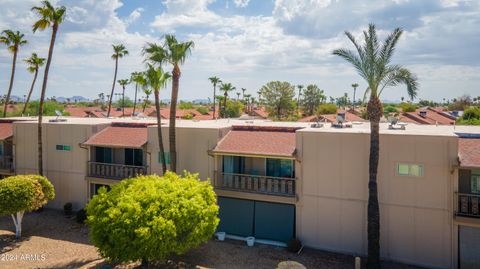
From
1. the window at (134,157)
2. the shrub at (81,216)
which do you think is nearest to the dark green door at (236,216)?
the window at (134,157)

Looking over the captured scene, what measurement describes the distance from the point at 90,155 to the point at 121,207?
1175cm

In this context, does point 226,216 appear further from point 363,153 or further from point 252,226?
point 363,153

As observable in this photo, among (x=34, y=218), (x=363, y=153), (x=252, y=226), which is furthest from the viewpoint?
(x=34, y=218)

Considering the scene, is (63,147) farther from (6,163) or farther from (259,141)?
(259,141)

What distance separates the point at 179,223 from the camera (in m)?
17.4

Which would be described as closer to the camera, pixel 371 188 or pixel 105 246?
pixel 105 246

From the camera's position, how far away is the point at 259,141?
2333 centimetres

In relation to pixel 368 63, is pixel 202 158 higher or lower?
lower

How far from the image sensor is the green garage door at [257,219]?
→ 2217cm

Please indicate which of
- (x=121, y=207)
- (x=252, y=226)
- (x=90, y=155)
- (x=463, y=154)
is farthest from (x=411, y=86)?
(x=90, y=155)

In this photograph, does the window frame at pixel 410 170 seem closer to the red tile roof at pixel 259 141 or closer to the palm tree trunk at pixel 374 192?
the palm tree trunk at pixel 374 192

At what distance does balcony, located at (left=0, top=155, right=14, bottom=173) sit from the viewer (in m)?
30.1

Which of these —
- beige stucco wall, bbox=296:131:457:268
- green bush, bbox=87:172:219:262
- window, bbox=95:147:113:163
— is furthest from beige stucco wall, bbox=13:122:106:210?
beige stucco wall, bbox=296:131:457:268

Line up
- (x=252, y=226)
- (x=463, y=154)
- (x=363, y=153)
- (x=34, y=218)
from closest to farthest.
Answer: (x=463, y=154) < (x=363, y=153) < (x=252, y=226) < (x=34, y=218)
